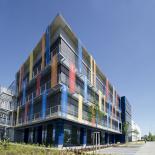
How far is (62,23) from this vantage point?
35.5 meters

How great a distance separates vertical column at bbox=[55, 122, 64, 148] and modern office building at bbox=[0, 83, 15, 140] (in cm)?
1930

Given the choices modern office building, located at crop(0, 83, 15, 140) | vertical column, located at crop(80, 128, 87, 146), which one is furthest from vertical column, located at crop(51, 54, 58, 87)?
modern office building, located at crop(0, 83, 15, 140)

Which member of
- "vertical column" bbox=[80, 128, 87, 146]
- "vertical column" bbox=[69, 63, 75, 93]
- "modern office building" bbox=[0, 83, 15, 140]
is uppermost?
"vertical column" bbox=[69, 63, 75, 93]

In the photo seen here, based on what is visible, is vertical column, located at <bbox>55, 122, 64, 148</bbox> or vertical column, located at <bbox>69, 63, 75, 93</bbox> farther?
vertical column, located at <bbox>69, 63, 75, 93</bbox>

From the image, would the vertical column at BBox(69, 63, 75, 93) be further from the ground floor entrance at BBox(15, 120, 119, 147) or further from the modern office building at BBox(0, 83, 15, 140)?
the modern office building at BBox(0, 83, 15, 140)

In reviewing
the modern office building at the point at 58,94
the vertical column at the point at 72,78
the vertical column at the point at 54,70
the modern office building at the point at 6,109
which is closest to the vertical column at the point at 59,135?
the modern office building at the point at 58,94

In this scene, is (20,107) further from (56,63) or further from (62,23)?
(62,23)

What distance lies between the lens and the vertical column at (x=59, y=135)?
31489mm

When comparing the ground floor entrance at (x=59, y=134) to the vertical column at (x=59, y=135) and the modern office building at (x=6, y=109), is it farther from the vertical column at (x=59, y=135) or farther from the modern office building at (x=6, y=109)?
the modern office building at (x=6, y=109)

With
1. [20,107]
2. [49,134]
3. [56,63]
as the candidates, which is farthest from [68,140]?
[20,107]

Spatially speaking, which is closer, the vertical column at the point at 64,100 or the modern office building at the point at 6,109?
the vertical column at the point at 64,100

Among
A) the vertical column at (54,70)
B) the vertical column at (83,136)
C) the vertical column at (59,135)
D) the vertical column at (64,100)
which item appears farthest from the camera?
the vertical column at (83,136)

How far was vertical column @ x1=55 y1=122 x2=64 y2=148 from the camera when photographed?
103 feet

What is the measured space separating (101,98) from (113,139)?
24.4m
